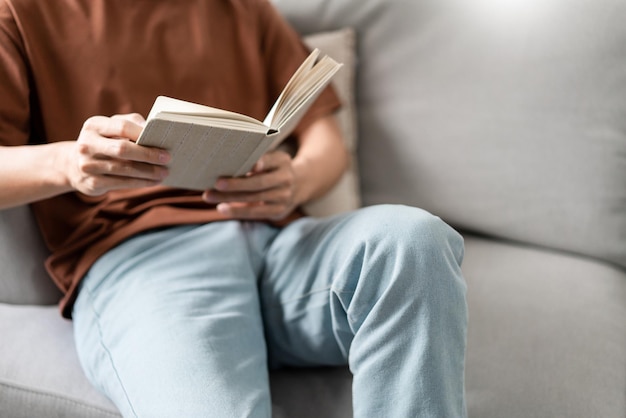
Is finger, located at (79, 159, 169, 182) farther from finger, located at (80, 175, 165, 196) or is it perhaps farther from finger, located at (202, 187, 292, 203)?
finger, located at (202, 187, 292, 203)

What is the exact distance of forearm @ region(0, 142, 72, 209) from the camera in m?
0.90

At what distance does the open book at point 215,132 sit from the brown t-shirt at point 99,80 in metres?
0.18

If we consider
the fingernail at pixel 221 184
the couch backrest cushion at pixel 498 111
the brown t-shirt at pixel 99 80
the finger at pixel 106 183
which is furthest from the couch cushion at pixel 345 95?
the finger at pixel 106 183

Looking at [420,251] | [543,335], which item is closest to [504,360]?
[543,335]

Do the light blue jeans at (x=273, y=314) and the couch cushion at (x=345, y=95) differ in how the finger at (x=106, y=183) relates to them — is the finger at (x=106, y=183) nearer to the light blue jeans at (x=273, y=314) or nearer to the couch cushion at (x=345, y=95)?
the light blue jeans at (x=273, y=314)

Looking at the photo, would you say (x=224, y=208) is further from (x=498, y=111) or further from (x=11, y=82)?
(x=498, y=111)

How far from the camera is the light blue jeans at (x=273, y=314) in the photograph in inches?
30.6

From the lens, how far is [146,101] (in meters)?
1.07

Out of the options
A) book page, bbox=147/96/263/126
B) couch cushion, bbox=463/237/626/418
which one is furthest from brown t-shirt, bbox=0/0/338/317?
couch cushion, bbox=463/237/626/418

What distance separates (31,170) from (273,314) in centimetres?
41

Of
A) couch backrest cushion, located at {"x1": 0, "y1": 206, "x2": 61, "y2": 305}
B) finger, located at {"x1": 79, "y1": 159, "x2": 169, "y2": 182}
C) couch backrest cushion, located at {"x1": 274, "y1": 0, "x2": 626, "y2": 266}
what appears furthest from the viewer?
couch backrest cushion, located at {"x1": 274, "y1": 0, "x2": 626, "y2": 266}

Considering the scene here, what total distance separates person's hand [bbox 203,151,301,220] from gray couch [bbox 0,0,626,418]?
0.27m

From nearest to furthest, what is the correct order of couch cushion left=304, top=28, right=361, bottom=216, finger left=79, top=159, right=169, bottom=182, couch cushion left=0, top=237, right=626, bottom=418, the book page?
the book page
finger left=79, top=159, right=169, bottom=182
couch cushion left=0, top=237, right=626, bottom=418
couch cushion left=304, top=28, right=361, bottom=216

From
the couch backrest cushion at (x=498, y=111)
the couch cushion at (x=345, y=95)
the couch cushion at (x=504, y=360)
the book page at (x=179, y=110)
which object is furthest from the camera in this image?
the couch cushion at (x=345, y=95)
